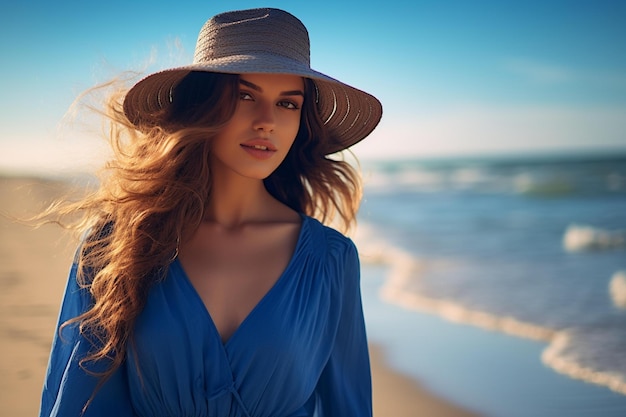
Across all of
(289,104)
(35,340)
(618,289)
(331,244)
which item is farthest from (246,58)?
(618,289)

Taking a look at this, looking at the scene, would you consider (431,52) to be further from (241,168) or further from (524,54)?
(241,168)

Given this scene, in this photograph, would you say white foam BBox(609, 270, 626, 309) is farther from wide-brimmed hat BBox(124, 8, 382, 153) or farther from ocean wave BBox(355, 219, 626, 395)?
wide-brimmed hat BBox(124, 8, 382, 153)

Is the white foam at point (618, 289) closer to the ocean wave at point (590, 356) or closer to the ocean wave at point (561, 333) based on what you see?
the ocean wave at point (561, 333)

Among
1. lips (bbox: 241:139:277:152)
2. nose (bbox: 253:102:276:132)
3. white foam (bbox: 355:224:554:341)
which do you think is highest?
nose (bbox: 253:102:276:132)

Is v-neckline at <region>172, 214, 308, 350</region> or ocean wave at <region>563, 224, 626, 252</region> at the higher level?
ocean wave at <region>563, 224, 626, 252</region>

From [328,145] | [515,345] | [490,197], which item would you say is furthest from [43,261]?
[490,197]

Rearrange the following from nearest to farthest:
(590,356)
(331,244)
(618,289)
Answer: (331,244) < (590,356) < (618,289)

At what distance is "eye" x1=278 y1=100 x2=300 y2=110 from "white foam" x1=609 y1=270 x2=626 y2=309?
5012 mm

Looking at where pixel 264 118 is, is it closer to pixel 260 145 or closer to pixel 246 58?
pixel 260 145

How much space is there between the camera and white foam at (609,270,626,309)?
655 centimetres

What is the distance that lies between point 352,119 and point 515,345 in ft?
11.0

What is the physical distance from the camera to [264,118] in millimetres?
2254

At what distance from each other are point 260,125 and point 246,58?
209 millimetres

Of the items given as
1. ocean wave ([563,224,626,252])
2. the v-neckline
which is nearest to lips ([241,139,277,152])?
the v-neckline
